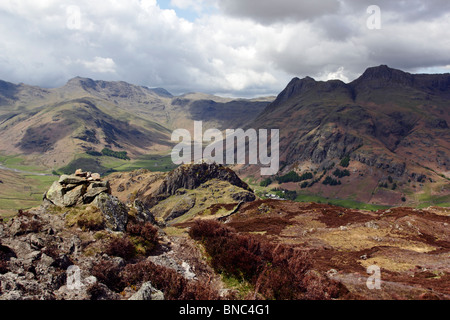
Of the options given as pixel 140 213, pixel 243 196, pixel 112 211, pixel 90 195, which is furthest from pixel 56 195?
pixel 243 196

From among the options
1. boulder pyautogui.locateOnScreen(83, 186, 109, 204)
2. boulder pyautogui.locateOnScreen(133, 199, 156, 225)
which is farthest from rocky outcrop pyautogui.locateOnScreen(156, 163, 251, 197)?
boulder pyautogui.locateOnScreen(83, 186, 109, 204)

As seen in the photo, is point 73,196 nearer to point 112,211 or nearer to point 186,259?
point 112,211

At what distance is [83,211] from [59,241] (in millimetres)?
3985

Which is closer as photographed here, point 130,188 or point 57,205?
point 57,205

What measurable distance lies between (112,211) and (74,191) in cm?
491

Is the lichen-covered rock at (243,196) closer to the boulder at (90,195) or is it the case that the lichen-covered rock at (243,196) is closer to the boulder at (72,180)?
the boulder at (72,180)

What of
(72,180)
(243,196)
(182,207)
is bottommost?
(182,207)

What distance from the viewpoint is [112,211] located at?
18.4 m
